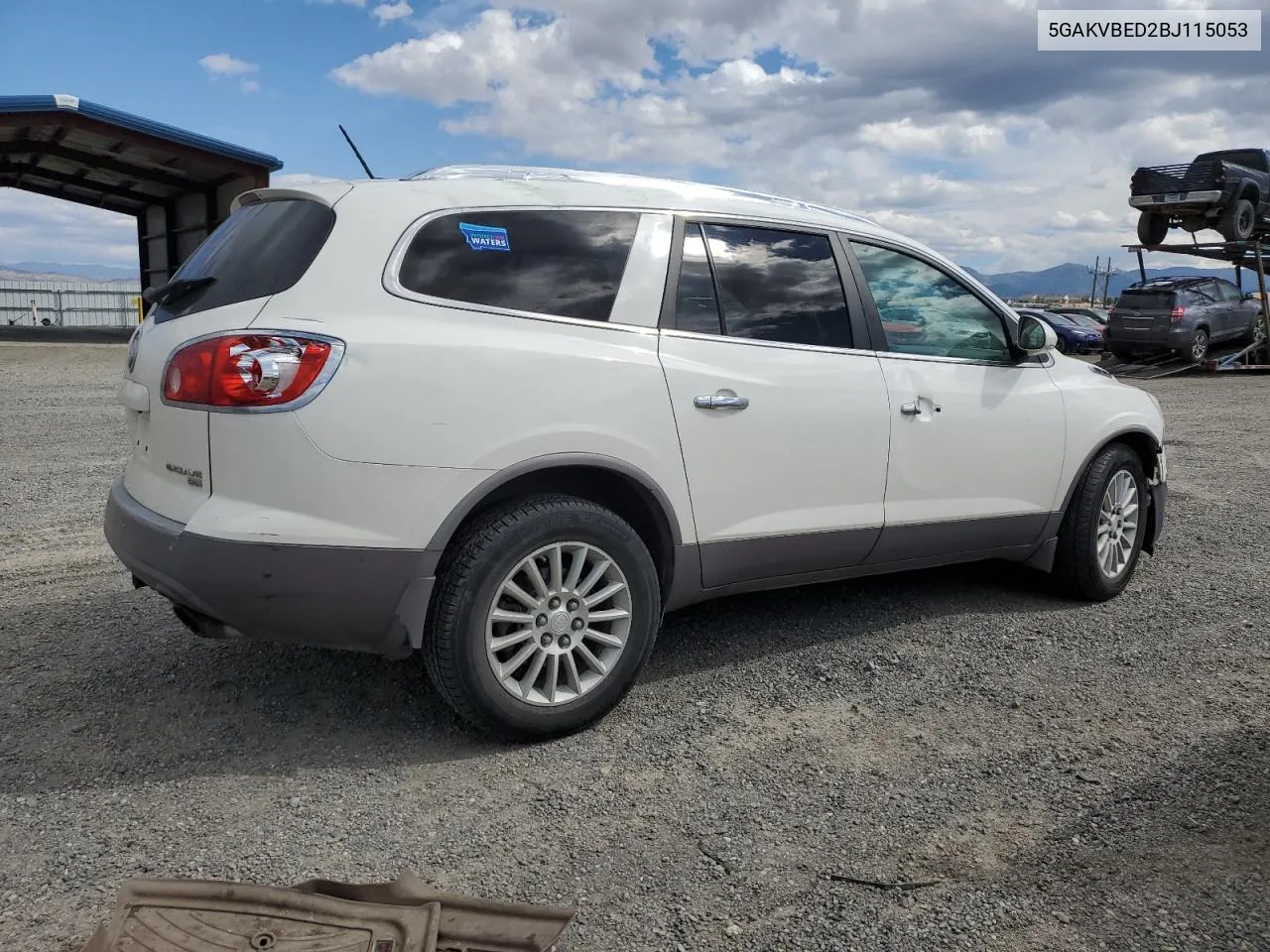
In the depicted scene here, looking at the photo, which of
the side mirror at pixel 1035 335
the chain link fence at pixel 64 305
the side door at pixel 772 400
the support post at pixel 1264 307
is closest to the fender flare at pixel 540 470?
the side door at pixel 772 400

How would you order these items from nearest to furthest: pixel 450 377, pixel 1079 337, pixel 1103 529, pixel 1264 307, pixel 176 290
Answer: pixel 450 377 < pixel 176 290 < pixel 1103 529 < pixel 1264 307 < pixel 1079 337

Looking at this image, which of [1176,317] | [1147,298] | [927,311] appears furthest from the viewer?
[1147,298]

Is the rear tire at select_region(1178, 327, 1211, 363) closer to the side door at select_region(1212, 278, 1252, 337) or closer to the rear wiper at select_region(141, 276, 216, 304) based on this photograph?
the side door at select_region(1212, 278, 1252, 337)

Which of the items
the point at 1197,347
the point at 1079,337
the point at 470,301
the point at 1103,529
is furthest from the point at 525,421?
the point at 1079,337

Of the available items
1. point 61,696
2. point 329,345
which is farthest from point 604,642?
point 61,696

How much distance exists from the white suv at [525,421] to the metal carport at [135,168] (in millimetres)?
21905

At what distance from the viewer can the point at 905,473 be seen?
4.29 metres

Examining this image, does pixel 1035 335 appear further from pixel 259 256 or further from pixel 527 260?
pixel 259 256

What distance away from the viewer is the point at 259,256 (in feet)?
10.9

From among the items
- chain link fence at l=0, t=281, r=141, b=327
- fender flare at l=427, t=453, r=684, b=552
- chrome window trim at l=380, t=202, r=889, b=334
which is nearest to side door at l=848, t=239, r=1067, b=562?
chrome window trim at l=380, t=202, r=889, b=334

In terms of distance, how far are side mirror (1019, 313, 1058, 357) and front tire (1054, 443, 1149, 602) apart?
750mm

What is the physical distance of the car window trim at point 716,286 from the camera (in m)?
3.71

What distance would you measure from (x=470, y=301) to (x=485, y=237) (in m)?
0.25

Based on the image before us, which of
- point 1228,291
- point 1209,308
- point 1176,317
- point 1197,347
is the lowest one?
point 1197,347
